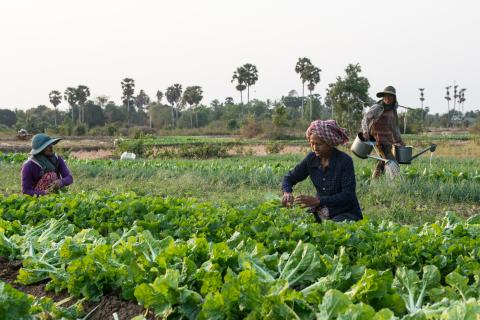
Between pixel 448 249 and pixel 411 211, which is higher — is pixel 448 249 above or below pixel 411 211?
above

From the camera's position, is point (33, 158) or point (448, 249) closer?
point (448, 249)

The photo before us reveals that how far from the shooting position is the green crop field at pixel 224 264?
211cm

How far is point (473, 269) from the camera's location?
113 inches

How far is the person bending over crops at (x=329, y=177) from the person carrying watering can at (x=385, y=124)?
3221mm

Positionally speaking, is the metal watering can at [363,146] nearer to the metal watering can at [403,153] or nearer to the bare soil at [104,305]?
the metal watering can at [403,153]

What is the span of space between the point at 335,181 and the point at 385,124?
3515 mm

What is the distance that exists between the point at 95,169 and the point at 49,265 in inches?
356

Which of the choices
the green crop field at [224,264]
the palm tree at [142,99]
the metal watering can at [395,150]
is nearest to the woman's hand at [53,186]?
the green crop field at [224,264]

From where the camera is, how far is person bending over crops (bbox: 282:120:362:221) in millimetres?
4422

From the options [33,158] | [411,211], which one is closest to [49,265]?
[33,158]

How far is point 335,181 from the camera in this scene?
468 cm

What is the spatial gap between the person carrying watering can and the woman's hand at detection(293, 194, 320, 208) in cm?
358

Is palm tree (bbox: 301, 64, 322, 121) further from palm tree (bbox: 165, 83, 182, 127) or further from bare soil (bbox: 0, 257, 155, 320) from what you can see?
bare soil (bbox: 0, 257, 155, 320)

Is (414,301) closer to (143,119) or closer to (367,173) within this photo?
(367,173)
